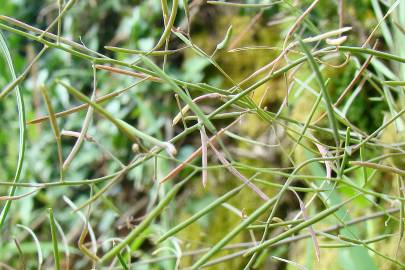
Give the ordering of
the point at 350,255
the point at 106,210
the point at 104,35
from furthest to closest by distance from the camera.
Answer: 1. the point at 104,35
2. the point at 106,210
3. the point at 350,255

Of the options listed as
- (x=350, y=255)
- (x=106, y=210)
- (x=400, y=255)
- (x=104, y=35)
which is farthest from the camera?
(x=104, y=35)

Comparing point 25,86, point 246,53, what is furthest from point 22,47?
point 246,53

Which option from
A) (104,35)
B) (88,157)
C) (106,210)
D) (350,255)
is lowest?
(106,210)

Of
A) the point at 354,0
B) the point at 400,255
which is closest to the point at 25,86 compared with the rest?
the point at 354,0

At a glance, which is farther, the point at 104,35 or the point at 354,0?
the point at 104,35

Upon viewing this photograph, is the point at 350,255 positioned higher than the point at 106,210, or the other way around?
the point at 350,255

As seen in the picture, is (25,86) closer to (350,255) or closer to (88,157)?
(88,157)

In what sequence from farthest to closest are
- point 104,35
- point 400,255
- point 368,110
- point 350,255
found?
1. point 104,35
2. point 368,110
3. point 400,255
4. point 350,255

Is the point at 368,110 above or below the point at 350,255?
below

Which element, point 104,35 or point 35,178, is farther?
point 104,35

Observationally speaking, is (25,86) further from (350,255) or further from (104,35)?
(350,255)
